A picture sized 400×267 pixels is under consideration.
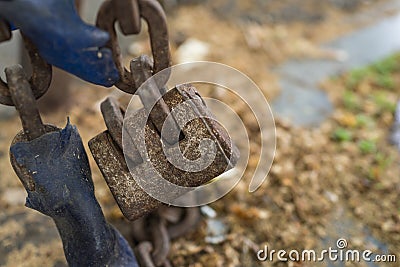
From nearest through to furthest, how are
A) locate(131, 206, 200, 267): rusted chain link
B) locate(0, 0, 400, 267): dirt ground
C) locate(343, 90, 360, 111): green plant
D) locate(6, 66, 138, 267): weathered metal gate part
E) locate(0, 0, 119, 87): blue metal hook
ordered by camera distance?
1. locate(0, 0, 119, 87): blue metal hook
2. locate(6, 66, 138, 267): weathered metal gate part
3. locate(131, 206, 200, 267): rusted chain link
4. locate(0, 0, 400, 267): dirt ground
5. locate(343, 90, 360, 111): green plant

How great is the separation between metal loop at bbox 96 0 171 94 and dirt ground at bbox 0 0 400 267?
646 mm

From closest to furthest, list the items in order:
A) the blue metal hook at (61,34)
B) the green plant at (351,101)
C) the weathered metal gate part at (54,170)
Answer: the blue metal hook at (61,34)
the weathered metal gate part at (54,170)
the green plant at (351,101)

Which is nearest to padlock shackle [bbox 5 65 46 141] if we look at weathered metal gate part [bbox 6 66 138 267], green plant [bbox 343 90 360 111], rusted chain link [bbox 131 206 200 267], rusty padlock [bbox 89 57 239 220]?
weathered metal gate part [bbox 6 66 138 267]

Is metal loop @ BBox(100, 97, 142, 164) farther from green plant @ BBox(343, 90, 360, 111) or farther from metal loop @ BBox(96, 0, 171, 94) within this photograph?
green plant @ BBox(343, 90, 360, 111)

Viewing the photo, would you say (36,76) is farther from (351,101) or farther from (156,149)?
(351,101)

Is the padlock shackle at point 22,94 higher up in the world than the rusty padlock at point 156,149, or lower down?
higher up

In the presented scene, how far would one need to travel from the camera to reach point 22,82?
96 cm

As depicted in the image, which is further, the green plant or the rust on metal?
the green plant
